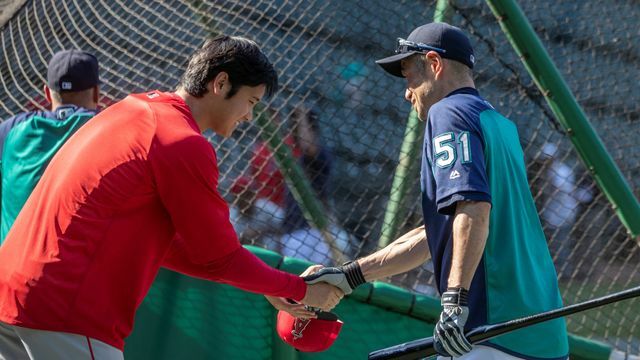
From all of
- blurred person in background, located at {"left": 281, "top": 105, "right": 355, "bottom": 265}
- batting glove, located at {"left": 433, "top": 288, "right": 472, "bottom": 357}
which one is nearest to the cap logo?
batting glove, located at {"left": 433, "top": 288, "right": 472, "bottom": 357}

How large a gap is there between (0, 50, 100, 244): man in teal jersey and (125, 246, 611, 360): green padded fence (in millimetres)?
775

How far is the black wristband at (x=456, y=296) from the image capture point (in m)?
3.21

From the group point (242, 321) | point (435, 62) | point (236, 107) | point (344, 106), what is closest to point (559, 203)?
point (344, 106)

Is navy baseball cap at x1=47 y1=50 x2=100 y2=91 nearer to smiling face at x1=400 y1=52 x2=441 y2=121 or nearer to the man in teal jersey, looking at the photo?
the man in teal jersey

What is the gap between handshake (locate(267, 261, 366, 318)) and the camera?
3791 mm

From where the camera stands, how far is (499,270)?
133 inches

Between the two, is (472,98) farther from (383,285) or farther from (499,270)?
(383,285)

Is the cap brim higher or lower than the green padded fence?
higher

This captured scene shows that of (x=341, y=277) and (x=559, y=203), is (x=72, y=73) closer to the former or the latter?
(x=341, y=277)

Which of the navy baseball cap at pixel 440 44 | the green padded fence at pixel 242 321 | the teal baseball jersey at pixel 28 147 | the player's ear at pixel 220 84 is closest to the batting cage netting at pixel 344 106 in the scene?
the green padded fence at pixel 242 321

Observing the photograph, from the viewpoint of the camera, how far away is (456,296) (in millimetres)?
3207

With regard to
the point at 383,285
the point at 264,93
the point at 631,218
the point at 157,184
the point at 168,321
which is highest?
the point at 264,93

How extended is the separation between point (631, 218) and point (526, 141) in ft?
4.33

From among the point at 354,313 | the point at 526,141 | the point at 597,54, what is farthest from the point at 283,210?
the point at 597,54
